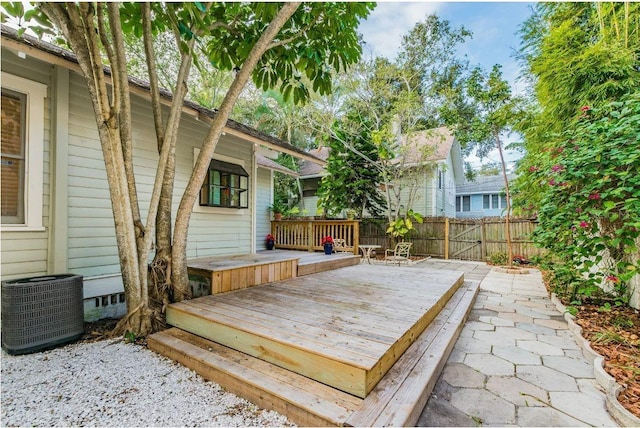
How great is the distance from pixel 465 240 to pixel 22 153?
453 inches

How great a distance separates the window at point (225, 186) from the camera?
17.1 ft

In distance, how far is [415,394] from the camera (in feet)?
6.09

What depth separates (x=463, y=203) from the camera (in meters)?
18.9

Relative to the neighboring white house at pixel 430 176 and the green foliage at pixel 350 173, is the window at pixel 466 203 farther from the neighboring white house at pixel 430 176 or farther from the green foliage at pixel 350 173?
the green foliage at pixel 350 173

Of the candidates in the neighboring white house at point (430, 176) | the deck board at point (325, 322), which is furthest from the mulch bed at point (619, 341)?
the neighboring white house at point (430, 176)

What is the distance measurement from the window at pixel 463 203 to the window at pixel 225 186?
16.6 metres

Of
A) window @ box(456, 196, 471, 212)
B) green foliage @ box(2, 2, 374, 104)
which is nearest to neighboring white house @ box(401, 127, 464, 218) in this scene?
window @ box(456, 196, 471, 212)

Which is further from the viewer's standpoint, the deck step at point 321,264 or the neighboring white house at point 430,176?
the neighboring white house at point 430,176

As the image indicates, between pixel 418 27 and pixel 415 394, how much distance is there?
1719cm

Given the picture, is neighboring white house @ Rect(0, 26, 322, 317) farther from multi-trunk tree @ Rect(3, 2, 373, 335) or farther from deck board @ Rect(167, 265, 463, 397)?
deck board @ Rect(167, 265, 463, 397)

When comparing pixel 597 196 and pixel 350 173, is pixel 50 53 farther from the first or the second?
pixel 350 173

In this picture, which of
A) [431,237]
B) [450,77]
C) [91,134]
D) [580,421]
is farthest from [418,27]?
[580,421]

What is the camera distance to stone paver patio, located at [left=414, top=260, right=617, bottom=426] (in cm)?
192

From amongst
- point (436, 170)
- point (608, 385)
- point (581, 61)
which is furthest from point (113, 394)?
point (436, 170)
